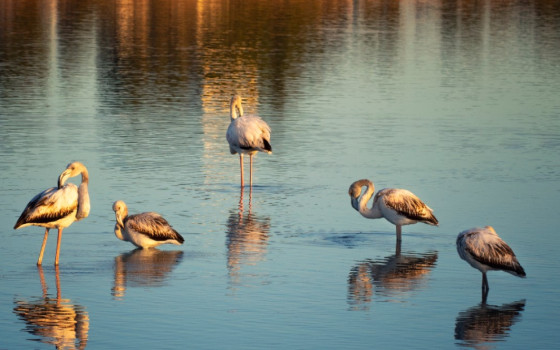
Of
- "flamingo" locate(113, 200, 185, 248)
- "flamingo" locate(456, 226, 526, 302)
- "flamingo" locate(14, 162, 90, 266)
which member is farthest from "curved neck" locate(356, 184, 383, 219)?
"flamingo" locate(14, 162, 90, 266)

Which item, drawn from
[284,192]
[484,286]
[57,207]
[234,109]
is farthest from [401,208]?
[234,109]

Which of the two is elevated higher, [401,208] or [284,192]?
[401,208]

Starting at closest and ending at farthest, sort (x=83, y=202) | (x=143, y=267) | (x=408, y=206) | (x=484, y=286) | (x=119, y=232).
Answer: (x=484, y=286), (x=83, y=202), (x=143, y=267), (x=119, y=232), (x=408, y=206)

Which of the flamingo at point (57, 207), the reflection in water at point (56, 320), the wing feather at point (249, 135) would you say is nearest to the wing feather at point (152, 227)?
the flamingo at point (57, 207)

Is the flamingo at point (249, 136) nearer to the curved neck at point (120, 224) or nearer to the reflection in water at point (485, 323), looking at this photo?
the curved neck at point (120, 224)

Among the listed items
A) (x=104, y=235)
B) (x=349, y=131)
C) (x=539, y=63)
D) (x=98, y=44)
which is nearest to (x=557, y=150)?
(x=349, y=131)

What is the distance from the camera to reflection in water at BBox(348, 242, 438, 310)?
11.8 metres

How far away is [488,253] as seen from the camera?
11.4 meters

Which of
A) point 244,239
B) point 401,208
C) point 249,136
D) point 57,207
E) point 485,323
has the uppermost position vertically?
point 249,136

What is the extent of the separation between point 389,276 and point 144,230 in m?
2.91

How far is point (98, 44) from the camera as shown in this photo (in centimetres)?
4069

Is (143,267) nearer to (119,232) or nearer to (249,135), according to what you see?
(119,232)

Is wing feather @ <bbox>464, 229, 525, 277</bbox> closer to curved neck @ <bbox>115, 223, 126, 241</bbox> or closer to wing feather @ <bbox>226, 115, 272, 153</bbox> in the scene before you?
curved neck @ <bbox>115, 223, 126, 241</bbox>

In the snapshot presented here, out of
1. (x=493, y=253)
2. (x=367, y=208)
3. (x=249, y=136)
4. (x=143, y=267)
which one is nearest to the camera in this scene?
(x=493, y=253)
